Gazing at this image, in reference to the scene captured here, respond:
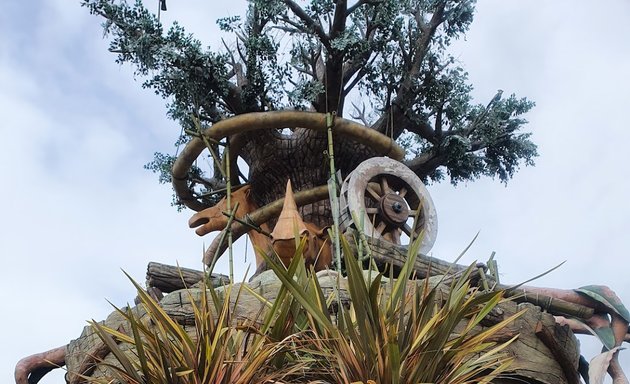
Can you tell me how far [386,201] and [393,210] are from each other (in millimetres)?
114

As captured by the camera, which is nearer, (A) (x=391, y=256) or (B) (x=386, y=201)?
(A) (x=391, y=256)

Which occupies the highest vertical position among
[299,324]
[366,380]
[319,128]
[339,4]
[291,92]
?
[339,4]

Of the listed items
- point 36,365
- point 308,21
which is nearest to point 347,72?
point 308,21

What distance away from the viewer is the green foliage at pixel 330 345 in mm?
5648

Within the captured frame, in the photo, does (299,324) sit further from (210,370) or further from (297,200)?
(297,200)

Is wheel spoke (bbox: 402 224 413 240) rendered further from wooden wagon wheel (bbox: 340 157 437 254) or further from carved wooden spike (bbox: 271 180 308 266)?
carved wooden spike (bbox: 271 180 308 266)

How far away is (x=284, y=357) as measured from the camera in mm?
6074

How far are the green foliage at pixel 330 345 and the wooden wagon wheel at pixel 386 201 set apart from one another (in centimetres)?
302

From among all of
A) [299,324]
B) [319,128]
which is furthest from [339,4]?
[299,324]

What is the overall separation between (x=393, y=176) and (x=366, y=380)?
178 inches

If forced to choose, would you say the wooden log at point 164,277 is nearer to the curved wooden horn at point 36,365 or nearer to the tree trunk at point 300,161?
the curved wooden horn at point 36,365

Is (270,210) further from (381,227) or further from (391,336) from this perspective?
(391,336)

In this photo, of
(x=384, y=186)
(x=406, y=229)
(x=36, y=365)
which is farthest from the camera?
(x=406, y=229)

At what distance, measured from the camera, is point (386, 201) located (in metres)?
9.52
